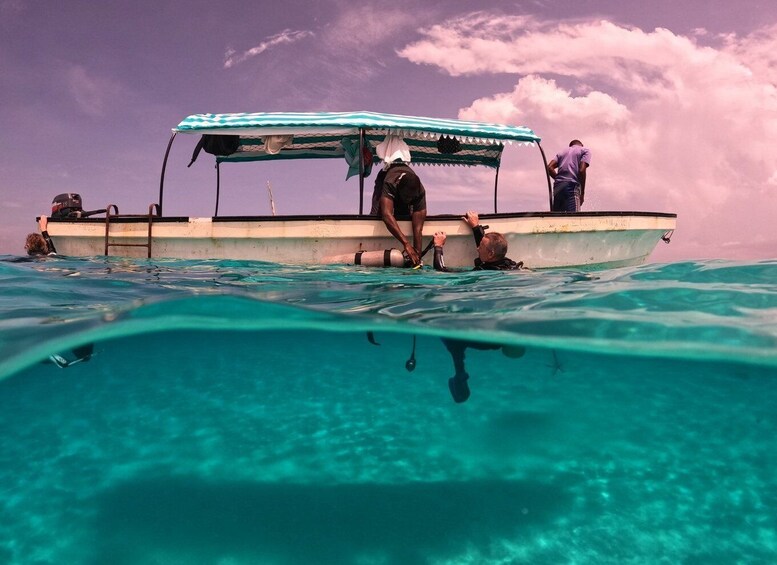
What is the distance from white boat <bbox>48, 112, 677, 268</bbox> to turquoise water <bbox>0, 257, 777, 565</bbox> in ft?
6.47

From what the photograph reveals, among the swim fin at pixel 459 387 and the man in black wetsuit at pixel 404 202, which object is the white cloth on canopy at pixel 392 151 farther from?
the swim fin at pixel 459 387

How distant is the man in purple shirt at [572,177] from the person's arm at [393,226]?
3750 millimetres

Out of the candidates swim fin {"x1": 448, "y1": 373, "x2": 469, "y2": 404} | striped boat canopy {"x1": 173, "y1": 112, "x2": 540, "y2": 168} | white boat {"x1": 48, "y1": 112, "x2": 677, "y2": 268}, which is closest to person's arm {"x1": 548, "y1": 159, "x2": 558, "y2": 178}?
white boat {"x1": 48, "y1": 112, "x2": 677, "y2": 268}

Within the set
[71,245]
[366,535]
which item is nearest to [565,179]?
[366,535]

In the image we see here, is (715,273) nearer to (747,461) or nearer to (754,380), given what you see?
(754,380)

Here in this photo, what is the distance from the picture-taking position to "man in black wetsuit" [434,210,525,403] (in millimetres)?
5625

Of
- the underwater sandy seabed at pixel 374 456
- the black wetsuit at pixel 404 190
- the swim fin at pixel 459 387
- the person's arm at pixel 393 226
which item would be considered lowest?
the underwater sandy seabed at pixel 374 456

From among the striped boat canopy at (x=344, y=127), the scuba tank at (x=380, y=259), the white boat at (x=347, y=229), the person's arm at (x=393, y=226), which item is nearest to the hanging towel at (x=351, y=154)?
the striped boat canopy at (x=344, y=127)

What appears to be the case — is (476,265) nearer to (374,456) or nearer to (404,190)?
(404,190)

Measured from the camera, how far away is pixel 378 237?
969 cm

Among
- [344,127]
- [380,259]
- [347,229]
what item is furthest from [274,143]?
[380,259]

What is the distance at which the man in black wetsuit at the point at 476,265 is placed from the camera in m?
5.62

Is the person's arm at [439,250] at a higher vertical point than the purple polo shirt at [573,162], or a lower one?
lower

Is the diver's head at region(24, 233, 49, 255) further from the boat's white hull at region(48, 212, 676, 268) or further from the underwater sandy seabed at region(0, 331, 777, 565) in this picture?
the underwater sandy seabed at region(0, 331, 777, 565)
